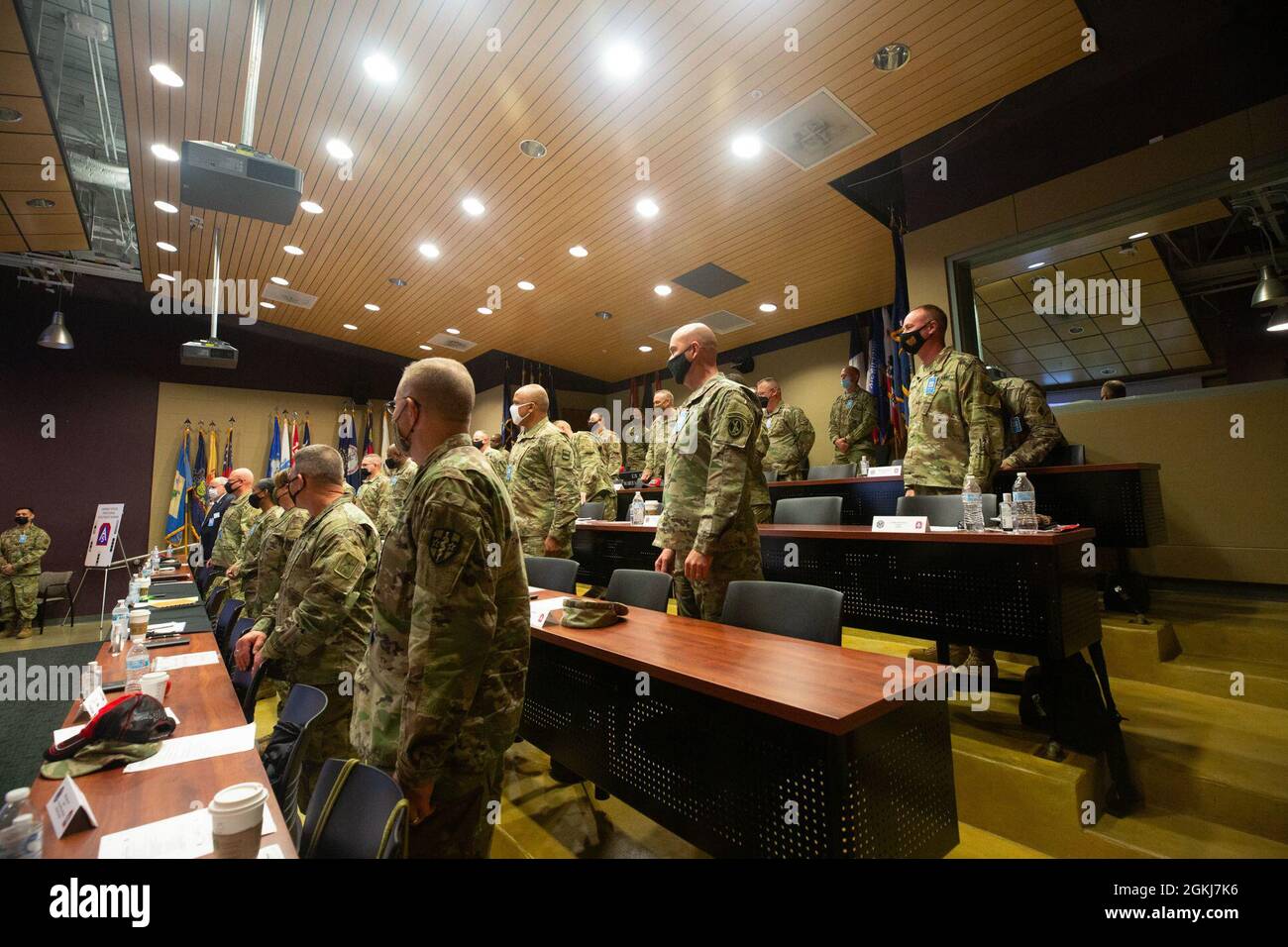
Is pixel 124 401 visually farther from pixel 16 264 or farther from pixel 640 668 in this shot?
pixel 640 668

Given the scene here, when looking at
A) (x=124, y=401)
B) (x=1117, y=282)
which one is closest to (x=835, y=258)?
(x=1117, y=282)

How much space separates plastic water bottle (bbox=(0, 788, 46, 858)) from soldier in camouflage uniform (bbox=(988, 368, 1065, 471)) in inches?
168

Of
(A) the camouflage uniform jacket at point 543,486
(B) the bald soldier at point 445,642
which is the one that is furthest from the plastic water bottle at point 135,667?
(A) the camouflage uniform jacket at point 543,486

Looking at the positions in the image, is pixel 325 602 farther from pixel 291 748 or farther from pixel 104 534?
pixel 104 534

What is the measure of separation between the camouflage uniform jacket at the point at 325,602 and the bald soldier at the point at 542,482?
144 cm

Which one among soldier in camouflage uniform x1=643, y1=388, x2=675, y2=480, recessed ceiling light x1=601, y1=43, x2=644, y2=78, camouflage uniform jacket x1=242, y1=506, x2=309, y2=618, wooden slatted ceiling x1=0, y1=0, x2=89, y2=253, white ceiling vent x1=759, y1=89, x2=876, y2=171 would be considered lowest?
camouflage uniform jacket x1=242, y1=506, x2=309, y2=618

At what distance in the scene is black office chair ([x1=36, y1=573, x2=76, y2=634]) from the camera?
7.35 m

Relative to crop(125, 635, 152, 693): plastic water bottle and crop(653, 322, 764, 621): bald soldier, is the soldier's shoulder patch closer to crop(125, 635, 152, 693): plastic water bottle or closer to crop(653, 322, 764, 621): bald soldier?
crop(653, 322, 764, 621): bald soldier

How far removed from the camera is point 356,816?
91 cm

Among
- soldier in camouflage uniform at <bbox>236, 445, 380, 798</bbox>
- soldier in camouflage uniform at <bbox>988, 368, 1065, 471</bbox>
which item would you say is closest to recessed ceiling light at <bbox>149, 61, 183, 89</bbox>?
soldier in camouflage uniform at <bbox>236, 445, 380, 798</bbox>

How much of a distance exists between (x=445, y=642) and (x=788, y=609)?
1.18 meters

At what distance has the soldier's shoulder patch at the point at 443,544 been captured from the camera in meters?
1.18

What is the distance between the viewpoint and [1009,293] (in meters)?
7.07

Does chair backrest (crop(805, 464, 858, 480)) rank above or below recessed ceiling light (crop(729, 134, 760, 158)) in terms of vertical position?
below
